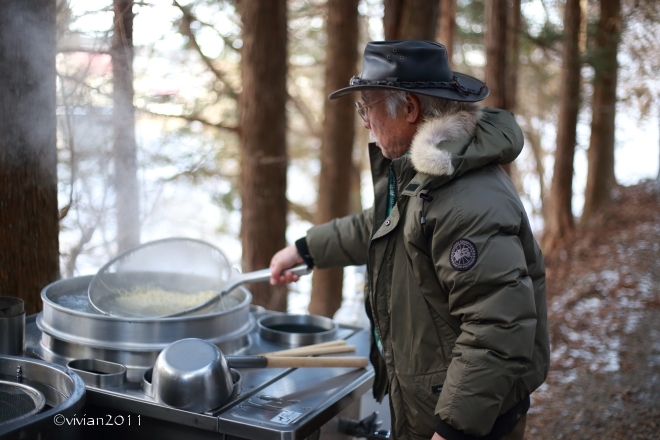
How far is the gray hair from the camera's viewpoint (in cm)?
234

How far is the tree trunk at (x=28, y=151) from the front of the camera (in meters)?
2.89

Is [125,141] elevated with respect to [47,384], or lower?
elevated

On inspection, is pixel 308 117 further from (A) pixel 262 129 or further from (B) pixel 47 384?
(B) pixel 47 384

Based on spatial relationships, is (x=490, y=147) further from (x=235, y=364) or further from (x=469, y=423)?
(x=235, y=364)

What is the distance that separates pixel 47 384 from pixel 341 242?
1483mm

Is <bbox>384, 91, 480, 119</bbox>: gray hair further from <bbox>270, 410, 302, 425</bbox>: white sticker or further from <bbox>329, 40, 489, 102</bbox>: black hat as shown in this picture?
<bbox>270, 410, 302, 425</bbox>: white sticker

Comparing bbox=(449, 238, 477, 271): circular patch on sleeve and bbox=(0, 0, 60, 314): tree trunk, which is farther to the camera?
bbox=(0, 0, 60, 314): tree trunk

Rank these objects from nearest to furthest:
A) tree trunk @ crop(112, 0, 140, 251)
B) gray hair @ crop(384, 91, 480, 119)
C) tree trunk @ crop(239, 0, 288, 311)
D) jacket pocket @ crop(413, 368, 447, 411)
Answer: jacket pocket @ crop(413, 368, 447, 411), gray hair @ crop(384, 91, 480, 119), tree trunk @ crop(112, 0, 140, 251), tree trunk @ crop(239, 0, 288, 311)

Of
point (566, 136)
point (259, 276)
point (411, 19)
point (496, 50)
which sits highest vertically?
point (496, 50)

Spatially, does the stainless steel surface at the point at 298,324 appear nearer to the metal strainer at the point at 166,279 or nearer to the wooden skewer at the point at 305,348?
the wooden skewer at the point at 305,348

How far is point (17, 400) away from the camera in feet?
7.13

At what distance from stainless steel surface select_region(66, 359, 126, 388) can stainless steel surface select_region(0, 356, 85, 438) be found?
0.41 feet

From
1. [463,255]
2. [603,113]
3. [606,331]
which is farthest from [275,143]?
[603,113]

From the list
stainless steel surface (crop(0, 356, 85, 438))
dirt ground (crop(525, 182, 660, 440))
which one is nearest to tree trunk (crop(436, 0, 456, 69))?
dirt ground (crop(525, 182, 660, 440))
